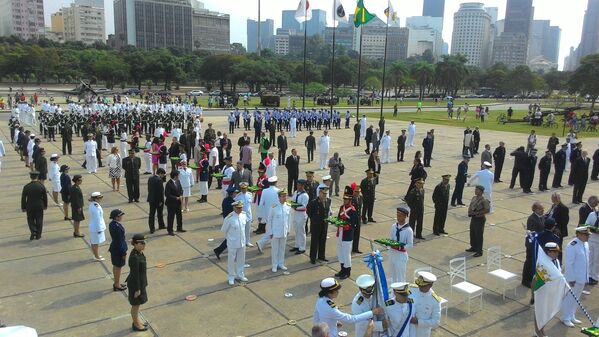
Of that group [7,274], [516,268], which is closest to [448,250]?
[516,268]

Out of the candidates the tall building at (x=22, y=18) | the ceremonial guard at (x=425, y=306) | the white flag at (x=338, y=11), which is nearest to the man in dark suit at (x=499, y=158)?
the ceremonial guard at (x=425, y=306)

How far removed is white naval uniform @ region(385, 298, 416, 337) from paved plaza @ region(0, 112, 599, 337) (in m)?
2.30

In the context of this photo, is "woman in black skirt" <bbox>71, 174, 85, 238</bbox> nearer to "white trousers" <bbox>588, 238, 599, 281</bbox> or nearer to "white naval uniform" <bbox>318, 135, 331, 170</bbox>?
"white naval uniform" <bbox>318, 135, 331, 170</bbox>

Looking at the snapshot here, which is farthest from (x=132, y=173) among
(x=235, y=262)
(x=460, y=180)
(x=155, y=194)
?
(x=460, y=180)

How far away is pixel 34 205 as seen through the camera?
10930 mm

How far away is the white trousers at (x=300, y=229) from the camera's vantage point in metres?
10.3

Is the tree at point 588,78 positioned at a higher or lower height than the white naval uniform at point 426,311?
higher

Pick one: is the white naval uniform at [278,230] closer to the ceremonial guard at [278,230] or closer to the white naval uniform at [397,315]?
the ceremonial guard at [278,230]

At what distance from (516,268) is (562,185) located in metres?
10.5

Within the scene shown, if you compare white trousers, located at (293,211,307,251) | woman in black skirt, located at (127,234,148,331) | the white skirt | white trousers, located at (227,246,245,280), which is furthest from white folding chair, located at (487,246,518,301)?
the white skirt

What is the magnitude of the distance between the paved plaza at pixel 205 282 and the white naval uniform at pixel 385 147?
23.6 ft

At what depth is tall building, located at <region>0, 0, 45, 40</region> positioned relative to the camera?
18662cm

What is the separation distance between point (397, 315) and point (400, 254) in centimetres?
304

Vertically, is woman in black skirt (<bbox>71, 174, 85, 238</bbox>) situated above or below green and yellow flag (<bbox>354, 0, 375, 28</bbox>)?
below
